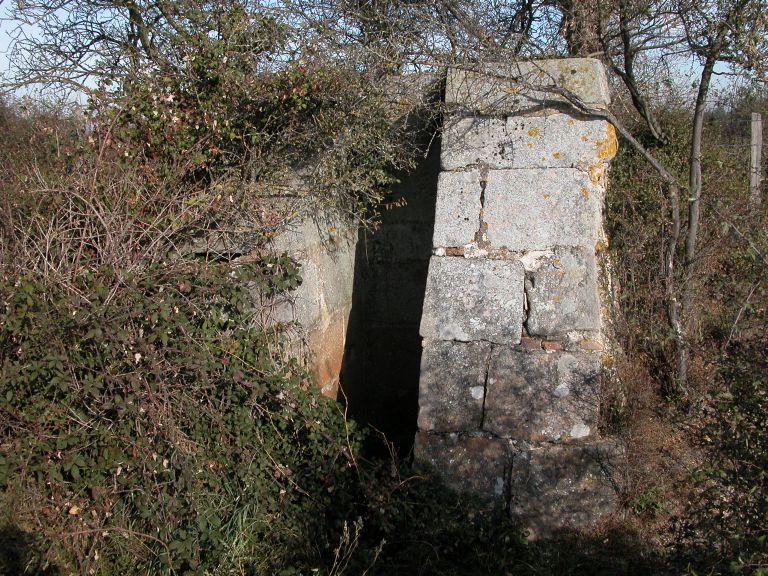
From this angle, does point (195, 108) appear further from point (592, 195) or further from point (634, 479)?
point (634, 479)

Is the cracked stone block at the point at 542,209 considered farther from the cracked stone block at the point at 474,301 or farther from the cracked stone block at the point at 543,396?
the cracked stone block at the point at 543,396

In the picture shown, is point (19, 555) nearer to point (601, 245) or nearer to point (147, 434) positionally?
point (147, 434)

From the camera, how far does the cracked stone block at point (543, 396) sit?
135 inches

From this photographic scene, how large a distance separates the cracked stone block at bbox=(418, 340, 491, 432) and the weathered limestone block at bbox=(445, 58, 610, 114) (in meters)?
1.32

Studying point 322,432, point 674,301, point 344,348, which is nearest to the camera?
point 322,432

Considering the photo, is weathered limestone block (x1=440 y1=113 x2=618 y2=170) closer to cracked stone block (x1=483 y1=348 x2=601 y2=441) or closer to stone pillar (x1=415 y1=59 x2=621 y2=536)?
stone pillar (x1=415 y1=59 x2=621 y2=536)

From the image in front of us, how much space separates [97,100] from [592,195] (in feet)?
9.30

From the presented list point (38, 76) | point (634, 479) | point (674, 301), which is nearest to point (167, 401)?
point (634, 479)

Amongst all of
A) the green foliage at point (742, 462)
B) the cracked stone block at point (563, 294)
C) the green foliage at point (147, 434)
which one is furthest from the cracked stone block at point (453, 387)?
the green foliage at point (742, 462)

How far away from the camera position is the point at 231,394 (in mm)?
3631

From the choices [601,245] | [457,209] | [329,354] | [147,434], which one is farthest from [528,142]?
[147,434]

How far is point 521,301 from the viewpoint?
359cm

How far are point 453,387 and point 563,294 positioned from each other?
2.40 feet

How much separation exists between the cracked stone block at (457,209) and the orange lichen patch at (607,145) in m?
0.64
